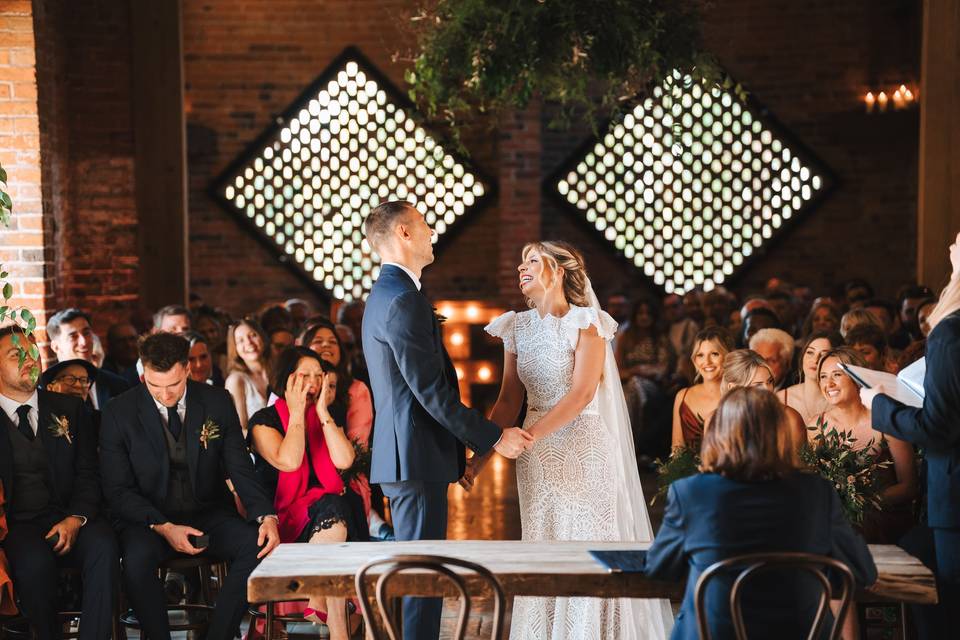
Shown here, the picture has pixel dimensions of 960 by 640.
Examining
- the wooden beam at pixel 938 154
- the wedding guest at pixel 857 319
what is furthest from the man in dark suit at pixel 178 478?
the wooden beam at pixel 938 154

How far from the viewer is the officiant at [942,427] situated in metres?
3.31

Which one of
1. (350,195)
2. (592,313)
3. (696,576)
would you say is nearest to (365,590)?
(696,576)

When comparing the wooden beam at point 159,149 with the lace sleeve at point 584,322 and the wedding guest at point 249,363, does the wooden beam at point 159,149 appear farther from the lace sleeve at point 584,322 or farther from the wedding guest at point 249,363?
Answer: the lace sleeve at point 584,322

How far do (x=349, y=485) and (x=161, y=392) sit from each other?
0.77m

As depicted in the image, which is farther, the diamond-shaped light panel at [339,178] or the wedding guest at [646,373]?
the diamond-shaped light panel at [339,178]

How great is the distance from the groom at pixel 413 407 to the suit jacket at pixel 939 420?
1.17 meters

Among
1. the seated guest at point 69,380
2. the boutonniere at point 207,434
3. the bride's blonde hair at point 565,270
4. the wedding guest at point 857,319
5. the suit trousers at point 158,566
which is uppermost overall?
the bride's blonde hair at point 565,270

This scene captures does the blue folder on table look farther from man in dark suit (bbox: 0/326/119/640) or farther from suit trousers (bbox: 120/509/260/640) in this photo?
man in dark suit (bbox: 0/326/119/640)

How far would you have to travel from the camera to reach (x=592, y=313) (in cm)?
411

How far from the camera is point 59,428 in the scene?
4.28 meters

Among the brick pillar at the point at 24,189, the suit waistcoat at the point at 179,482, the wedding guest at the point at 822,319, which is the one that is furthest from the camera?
the wedding guest at the point at 822,319

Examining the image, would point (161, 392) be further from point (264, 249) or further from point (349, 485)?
point (264, 249)

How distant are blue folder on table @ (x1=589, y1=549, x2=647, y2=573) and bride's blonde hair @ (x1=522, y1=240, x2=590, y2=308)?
3.92ft

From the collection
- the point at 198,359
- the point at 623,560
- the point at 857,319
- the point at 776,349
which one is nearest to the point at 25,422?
the point at 198,359
